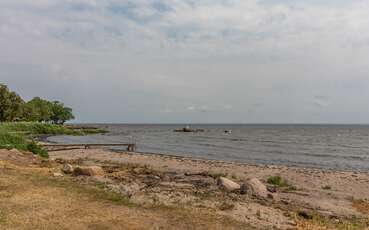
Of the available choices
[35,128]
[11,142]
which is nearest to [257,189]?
[11,142]

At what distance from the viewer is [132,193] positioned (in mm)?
14062

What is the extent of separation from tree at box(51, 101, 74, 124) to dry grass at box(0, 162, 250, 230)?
131 meters

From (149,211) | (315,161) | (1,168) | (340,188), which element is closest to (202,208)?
(149,211)

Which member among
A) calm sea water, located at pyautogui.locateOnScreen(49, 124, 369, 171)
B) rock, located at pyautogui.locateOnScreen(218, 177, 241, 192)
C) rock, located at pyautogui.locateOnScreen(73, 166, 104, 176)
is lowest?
calm sea water, located at pyautogui.locateOnScreen(49, 124, 369, 171)

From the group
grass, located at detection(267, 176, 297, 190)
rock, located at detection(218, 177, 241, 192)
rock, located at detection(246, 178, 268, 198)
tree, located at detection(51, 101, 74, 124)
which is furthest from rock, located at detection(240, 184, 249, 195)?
tree, located at detection(51, 101, 74, 124)

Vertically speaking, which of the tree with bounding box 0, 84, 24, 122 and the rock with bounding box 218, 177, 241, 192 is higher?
the tree with bounding box 0, 84, 24, 122

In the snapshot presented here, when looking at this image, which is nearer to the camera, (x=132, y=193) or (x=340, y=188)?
(x=132, y=193)

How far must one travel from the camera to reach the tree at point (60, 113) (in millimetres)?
139363

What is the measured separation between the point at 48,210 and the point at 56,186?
12.5 feet

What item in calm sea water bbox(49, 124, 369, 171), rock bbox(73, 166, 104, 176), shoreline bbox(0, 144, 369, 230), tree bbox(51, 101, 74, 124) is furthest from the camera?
tree bbox(51, 101, 74, 124)

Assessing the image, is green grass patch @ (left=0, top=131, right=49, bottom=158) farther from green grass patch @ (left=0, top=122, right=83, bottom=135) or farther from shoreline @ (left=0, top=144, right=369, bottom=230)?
green grass patch @ (left=0, top=122, right=83, bottom=135)

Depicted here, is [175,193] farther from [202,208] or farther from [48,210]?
[48,210]

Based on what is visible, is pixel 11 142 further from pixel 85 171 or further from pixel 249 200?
pixel 249 200

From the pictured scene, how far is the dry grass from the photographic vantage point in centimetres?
985
